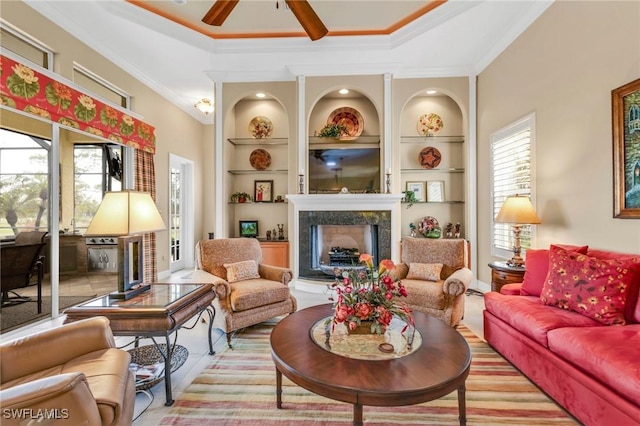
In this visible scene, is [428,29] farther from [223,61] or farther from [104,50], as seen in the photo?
[104,50]

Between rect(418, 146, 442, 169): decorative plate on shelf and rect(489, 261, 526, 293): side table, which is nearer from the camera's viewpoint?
rect(489, 261, 526, 293): side table

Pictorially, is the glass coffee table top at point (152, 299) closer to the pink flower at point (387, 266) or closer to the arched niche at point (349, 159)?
the pink flower at point (387, 266)

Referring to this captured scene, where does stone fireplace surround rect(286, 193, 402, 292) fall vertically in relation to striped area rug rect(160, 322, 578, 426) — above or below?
above

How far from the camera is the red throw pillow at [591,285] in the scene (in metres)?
1.97

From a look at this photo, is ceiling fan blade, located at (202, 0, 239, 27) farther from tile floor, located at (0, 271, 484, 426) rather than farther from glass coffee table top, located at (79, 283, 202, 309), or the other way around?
tile floor, located at (0, 271, 484, 426)

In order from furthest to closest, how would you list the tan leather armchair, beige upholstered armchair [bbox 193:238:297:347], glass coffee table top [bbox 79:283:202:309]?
beige upholstered armchair [bbox 193:238:297:347] → glass coffee table top [bbox 79:283:202:309] → the tan leather armchair

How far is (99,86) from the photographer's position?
14.0ft

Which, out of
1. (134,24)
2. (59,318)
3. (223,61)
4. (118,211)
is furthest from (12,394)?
(223,61)

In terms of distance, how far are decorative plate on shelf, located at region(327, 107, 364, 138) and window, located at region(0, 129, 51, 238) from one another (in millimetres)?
3828

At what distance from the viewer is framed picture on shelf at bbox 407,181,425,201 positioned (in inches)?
196

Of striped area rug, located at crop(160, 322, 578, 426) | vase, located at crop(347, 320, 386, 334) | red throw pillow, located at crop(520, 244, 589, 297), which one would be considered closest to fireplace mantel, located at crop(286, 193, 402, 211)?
red throw pillow, located at crop(520, 244, 589, 297)

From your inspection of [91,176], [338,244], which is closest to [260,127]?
[338,244]

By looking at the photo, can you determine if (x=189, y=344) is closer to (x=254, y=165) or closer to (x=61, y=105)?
(x=61, y=105)

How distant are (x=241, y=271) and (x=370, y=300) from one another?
6.15ft
